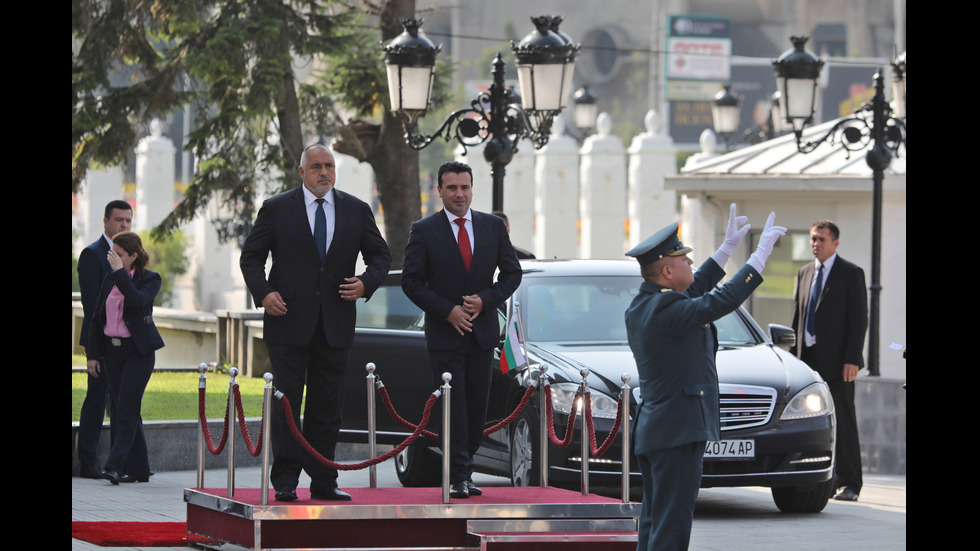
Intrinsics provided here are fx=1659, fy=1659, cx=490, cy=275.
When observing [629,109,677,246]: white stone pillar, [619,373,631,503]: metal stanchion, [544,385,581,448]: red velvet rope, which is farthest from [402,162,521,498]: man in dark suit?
[629,109,677,246]: white stone pillar

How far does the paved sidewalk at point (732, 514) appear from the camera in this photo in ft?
32.5

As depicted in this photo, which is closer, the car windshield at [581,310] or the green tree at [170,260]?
the car windshield at [581,310]

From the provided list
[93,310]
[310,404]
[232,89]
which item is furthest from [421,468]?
[232,89]

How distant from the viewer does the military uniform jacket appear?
23.3 ft

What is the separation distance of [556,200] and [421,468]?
123ft

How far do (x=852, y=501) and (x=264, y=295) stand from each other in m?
5.77

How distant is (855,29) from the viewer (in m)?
114

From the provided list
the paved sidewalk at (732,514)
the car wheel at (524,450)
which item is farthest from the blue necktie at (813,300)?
the car wheel at (524,450)

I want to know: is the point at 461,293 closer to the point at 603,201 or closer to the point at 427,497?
the point at 427,497

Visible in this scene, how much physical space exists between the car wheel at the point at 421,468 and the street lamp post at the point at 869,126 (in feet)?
21.3

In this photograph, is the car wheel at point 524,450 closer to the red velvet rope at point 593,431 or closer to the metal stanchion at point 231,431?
the red velvet rope at point 593,431

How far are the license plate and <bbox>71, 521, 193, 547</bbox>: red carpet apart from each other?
129 inches

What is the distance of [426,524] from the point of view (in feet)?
27.7
